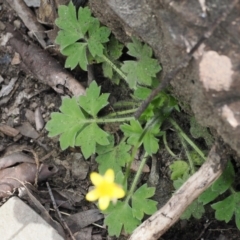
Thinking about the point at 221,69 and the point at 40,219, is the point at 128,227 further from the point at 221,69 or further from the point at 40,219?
the point at 221,69

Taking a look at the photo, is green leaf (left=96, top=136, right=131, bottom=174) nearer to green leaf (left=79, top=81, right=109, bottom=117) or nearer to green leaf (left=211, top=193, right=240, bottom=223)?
green leaf (left=79, top=81, right=109, bottom=117)

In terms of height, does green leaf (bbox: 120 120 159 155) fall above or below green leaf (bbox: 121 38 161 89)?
below

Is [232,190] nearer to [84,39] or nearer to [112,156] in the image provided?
[112,156]

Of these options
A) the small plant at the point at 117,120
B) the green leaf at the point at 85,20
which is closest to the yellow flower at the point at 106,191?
the small plant at the point at 117,120

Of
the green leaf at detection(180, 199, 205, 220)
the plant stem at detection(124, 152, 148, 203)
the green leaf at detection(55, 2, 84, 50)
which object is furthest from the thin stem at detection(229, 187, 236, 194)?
the green leaf at detection(55, 2, 84, 50)

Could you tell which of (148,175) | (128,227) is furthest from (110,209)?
(148,175)

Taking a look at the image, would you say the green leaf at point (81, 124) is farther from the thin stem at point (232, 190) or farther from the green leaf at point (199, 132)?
the thin stem at point (232, 190)
